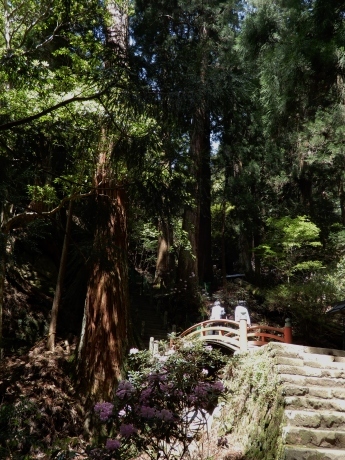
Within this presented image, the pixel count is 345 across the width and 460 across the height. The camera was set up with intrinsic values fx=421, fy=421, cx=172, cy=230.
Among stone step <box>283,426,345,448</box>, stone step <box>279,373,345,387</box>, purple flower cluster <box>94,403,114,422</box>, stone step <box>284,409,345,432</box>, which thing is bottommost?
stone step <box>283,426,345,448</box>

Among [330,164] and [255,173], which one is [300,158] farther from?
[255,173]

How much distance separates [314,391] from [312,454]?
1276 millimetres

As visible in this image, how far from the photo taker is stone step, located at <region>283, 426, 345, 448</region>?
14.9 feet

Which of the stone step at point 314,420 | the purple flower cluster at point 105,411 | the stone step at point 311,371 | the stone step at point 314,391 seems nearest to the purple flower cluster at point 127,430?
the purple flower cluster at point 105,411

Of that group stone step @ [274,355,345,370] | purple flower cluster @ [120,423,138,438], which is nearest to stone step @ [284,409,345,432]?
stone step @ [274,355,345,370]

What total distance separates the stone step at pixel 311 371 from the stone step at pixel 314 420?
2.65 ft

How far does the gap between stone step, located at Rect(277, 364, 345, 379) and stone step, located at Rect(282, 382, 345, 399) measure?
0.21 m

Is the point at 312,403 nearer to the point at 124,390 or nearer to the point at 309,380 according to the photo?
the point at 309,380

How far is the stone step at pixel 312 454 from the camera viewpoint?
4202 mm

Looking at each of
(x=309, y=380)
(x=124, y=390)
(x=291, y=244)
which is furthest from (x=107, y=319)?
(x=291, y=244)

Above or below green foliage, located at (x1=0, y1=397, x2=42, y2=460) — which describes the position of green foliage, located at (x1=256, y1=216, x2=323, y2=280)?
above

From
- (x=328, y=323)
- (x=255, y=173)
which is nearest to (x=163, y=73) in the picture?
(x=328, y=323)

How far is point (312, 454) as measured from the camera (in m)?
4.23

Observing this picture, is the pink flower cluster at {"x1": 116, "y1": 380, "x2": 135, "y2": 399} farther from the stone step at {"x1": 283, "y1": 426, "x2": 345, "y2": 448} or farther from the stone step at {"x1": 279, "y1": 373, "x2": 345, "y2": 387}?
the stone step at {"x1": 279, "y1": 373, "x2": 345, "y2": 387}
